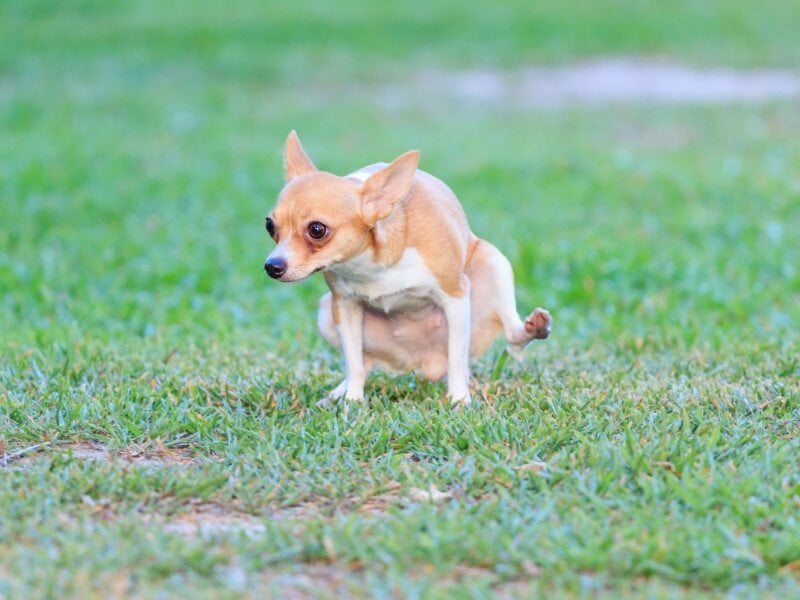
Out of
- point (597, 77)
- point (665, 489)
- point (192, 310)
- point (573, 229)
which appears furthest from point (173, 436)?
point (597, 77)

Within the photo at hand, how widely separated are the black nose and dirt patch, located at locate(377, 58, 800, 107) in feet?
40.8

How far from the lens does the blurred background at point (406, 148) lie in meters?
8.73

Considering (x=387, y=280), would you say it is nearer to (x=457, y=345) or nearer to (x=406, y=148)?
(x=457, y=345)

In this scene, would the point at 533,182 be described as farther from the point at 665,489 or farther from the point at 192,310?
the point at 665,489

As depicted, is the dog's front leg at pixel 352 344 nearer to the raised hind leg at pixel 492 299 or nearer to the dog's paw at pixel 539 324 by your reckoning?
the raised hind leg at pixel 492 299

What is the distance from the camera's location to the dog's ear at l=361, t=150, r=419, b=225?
5.11 meters

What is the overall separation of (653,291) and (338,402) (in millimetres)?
4045

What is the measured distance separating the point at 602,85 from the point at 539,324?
13.3 metres

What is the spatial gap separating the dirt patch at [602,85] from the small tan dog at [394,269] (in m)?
11.5

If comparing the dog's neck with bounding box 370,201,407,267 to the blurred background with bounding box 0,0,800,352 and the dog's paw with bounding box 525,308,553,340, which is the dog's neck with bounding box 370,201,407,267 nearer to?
the dog's paw with bounding box 525,308,553,340

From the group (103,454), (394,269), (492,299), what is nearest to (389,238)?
(394,269)

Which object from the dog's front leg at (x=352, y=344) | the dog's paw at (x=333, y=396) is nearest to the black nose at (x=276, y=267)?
the dog's front leg at (x=352, y=344)

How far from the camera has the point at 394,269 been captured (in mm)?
5328

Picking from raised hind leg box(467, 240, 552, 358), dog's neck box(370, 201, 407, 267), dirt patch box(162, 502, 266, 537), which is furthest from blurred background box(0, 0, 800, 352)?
dirt patch box(162, 502, 266, 537)
